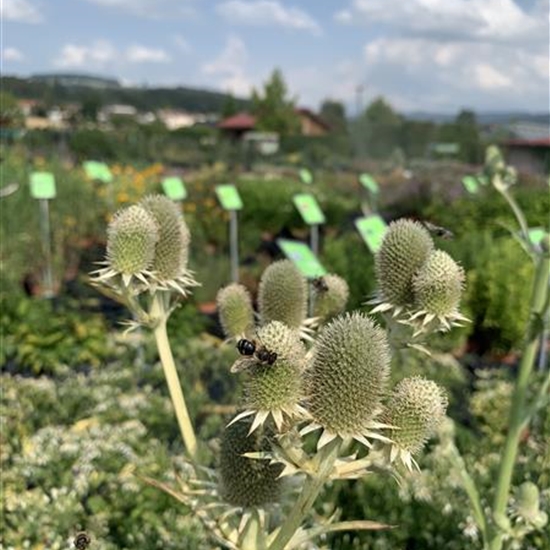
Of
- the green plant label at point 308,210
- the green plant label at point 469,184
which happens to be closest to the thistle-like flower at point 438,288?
the green plant label at point 308,210

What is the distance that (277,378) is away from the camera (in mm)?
1276

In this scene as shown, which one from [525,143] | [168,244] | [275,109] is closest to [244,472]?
[168,244]

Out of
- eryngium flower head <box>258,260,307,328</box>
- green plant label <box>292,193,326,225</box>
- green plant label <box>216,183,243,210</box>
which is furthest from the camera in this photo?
green plant label <box>216,183,243,210</box>

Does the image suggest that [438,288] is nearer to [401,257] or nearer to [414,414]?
[401,257]

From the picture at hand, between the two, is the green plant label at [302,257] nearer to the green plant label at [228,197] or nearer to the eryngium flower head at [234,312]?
the eryngium flower head at [234,312]

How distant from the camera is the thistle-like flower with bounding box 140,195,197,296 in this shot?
1.74 m

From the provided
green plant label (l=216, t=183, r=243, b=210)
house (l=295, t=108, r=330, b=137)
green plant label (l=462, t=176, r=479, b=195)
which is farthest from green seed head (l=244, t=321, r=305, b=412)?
house (l=295, t=108, r=330, b=137)

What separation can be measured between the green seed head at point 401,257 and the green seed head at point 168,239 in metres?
0.46

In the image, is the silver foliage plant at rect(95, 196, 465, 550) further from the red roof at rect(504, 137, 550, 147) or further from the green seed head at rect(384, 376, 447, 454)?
the red roof at rect(504, 137, 550, 147)

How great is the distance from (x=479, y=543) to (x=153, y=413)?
204 cm

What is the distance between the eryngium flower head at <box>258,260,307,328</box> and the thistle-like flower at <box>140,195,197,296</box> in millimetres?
176

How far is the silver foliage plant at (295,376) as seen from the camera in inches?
50.4

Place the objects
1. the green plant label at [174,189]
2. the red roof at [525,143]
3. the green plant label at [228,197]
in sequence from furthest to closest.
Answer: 1. the red roof at [525,143]
2. the green plant label at [228,197]
3. the green plant label at [174,189]

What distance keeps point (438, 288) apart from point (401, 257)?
0.46 feet
